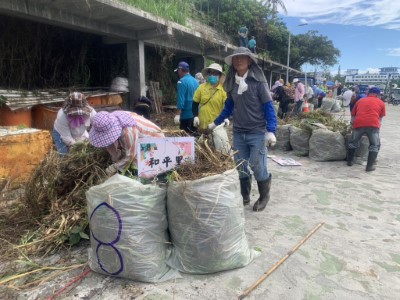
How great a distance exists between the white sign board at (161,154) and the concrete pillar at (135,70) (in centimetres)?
655

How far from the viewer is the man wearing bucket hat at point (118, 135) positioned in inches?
90.2

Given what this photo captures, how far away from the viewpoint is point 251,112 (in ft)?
10.1

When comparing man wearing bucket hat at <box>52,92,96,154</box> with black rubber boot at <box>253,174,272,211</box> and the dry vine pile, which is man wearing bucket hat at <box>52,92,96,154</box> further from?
black rubber boot at <box>253,174,272,211</box>

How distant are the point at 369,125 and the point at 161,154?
4.36 m

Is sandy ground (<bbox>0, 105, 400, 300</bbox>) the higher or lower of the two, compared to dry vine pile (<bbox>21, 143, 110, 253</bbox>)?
lower

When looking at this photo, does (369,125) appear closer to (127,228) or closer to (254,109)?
(254,109)

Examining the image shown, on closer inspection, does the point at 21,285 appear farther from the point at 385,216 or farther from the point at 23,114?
the point at 23,114

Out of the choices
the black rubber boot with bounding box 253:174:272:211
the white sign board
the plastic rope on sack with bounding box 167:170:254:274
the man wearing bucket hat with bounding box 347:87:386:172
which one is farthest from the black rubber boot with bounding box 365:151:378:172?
the white sign board

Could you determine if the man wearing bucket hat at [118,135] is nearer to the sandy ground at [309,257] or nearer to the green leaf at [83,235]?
the green leaf at [83,235]

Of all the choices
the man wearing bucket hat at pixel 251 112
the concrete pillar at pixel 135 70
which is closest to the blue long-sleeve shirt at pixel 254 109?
the man wearing bucket hat at pixel 251 112

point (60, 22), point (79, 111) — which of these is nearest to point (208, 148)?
point (79, 111)

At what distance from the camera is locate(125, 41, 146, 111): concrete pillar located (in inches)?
328

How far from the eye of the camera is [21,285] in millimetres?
2051

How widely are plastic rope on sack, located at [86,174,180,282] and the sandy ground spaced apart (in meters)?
0.12
